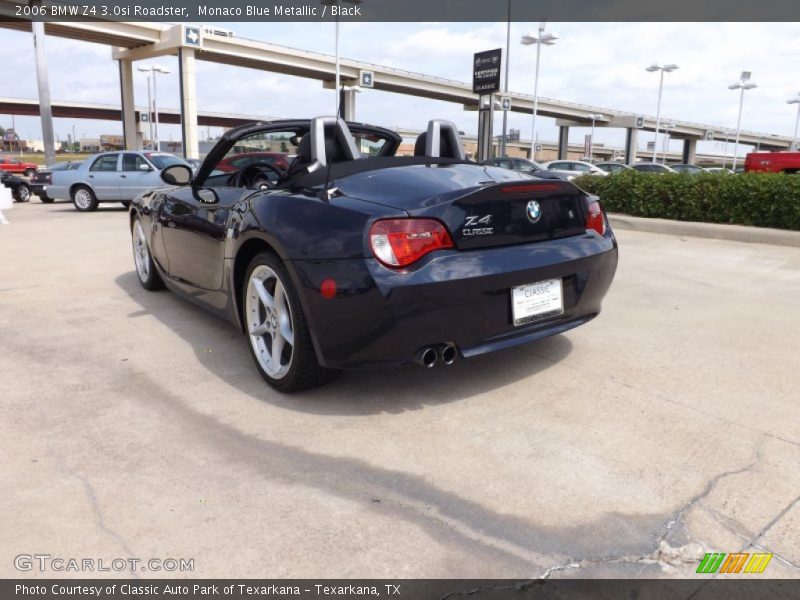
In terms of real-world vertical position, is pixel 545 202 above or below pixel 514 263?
above

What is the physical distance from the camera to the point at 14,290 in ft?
18.4

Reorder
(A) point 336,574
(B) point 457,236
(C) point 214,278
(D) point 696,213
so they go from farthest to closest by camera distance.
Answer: (D) point 696,213
(C) point 214,278
(B) point 457,236
(A) point 336,574

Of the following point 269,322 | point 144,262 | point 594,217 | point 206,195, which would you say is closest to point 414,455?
point 269,322

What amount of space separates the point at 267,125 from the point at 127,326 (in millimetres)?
1841

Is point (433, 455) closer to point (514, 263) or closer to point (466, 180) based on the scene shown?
point (514, 263)

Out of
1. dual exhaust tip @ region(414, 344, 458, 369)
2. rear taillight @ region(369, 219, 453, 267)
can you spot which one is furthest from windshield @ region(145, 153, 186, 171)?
dual exhaust tip @ region(414, 344, 458, 369)

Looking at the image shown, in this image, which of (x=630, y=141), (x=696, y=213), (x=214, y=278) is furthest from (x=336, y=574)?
(x=630, y=141)

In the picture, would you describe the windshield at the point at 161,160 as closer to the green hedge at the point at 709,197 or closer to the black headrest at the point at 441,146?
the green hedge at the point at 709,197

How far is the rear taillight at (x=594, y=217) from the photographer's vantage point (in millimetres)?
3439

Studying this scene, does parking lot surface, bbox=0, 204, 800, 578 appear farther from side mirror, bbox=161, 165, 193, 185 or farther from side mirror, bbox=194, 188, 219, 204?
side mirror, bbox=161, 165, 193, 185

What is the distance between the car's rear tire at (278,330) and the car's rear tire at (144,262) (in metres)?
2.25

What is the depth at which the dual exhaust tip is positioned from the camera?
9.05 ft

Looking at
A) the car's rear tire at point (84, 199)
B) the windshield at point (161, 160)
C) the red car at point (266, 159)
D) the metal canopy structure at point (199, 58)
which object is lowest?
the car's rear tire at point (84, 199)

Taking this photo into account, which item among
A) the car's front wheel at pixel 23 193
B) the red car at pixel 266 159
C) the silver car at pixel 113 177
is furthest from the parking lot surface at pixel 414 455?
the car's front wheel at pixel 23 193
